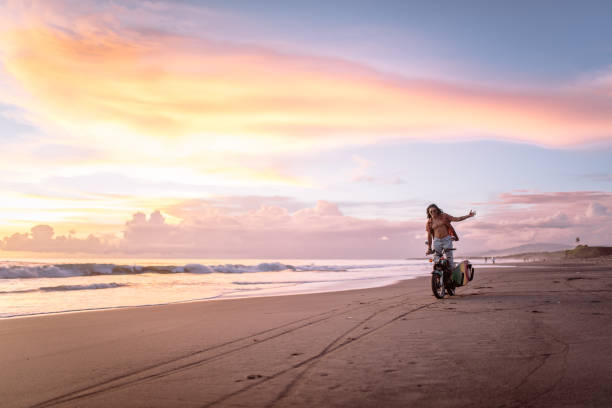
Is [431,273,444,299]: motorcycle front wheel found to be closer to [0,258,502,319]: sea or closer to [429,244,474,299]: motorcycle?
[429,244,474,299]: motorcycle

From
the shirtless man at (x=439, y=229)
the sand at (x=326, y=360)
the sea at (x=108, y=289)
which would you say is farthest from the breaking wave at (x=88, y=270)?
the shirtless man at (x=439, y=229)

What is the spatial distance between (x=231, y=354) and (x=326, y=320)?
3.11m

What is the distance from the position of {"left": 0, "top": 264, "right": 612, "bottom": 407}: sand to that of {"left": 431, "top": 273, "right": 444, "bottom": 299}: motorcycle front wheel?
228cm

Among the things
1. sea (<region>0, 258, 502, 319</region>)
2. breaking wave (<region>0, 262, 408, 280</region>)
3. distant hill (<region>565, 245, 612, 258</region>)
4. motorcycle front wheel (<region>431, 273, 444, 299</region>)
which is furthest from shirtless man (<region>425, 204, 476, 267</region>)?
distant hill (<region>565, 245, 612, 258</region>)

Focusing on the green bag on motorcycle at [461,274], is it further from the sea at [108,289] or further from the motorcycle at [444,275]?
the sea at [108,289]

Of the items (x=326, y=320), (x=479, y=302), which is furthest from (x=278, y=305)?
(x=479, y=302)

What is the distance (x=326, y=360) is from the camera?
5199 mm

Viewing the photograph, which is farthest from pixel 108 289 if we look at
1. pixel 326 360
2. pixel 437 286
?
pixel 326 360

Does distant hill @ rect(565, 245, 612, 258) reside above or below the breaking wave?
above

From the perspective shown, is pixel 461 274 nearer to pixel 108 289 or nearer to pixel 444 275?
pixel 444 275

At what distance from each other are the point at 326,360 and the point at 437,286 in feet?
24.7

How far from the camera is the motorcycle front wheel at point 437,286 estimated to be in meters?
11.9

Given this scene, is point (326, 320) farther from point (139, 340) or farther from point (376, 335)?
point (139, 340)

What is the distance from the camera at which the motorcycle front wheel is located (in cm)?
1191
